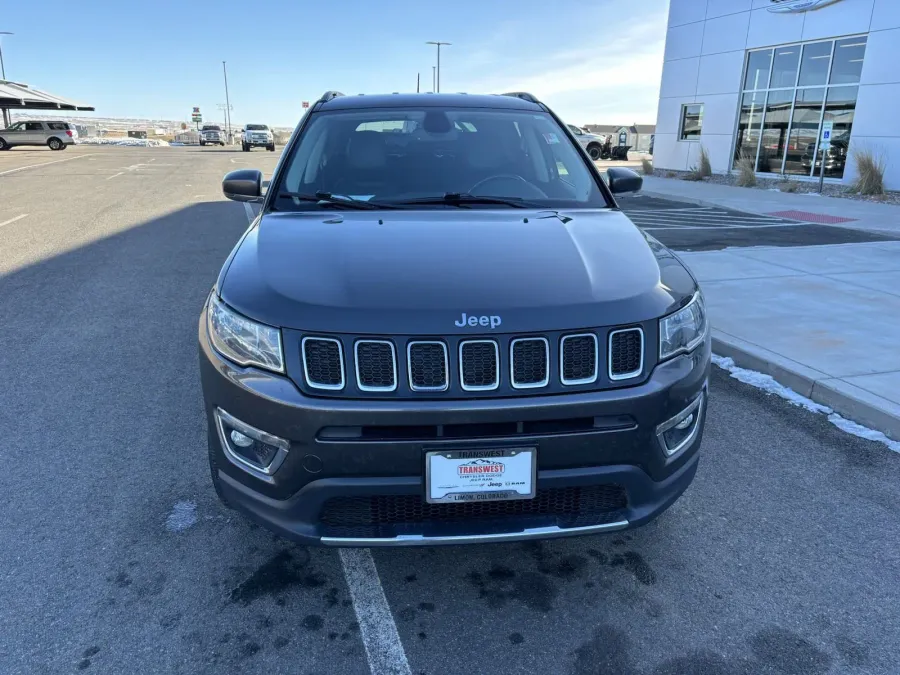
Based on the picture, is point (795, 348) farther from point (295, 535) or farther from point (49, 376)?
point (49, 376)

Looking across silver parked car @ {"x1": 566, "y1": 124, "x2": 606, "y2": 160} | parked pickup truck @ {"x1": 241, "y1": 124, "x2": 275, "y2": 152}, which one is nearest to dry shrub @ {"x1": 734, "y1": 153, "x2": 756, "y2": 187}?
silver parked car @ {"x1": 566, "y1": 124, "x2": 606, "y2": 160}

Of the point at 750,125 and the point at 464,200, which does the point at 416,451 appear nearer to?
the point at 464,200

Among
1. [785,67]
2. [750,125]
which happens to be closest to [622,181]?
[785,67]

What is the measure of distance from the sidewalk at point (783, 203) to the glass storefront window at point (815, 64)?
3.18 meters

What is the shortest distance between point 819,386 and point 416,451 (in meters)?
3.27

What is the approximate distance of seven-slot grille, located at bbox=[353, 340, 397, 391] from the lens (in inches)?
83.8

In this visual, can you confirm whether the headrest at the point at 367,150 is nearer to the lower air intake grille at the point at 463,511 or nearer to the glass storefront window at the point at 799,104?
the lower air intake grille at the point at 463,511

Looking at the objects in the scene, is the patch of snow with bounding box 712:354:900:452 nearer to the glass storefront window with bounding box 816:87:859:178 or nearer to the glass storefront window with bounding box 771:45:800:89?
the glass storefront window with bounding box 816:87:859:178

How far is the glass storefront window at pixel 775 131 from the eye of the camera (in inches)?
723

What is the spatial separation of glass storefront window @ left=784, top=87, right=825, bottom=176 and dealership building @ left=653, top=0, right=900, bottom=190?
0.03 m

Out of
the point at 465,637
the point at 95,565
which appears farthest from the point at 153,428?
the point at 465,637

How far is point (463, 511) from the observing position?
88.8 inches

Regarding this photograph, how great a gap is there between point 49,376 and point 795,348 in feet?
17.3

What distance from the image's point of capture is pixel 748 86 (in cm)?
1958
